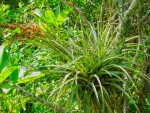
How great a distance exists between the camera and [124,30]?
1259mm

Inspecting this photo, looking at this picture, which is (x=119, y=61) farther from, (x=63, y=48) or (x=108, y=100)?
(x=63, y=48)

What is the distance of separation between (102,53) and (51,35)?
55 centimetres

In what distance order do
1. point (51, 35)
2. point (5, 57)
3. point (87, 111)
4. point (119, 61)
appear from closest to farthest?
point (5, 57) → point (87, 111) → point (119, 61) → point (51, 35)

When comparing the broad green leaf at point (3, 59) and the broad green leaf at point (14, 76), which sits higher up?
the broad green leaf at point (3, 59)

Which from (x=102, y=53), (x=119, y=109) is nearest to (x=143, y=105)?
(x=119, y=109)

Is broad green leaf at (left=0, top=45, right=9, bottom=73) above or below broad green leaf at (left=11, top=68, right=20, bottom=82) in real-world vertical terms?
above

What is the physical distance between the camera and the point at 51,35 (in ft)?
5.27

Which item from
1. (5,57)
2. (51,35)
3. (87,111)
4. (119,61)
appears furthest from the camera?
(51,35)

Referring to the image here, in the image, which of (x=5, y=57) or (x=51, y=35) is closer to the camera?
(x=5, y=57)

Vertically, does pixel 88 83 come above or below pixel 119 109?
above

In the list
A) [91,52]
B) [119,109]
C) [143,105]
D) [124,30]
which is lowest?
[143,105]

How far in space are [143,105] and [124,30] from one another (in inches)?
35.1

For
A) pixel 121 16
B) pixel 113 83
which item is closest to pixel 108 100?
pixel 113 83

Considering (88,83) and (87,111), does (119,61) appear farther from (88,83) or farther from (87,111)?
(87,111)
